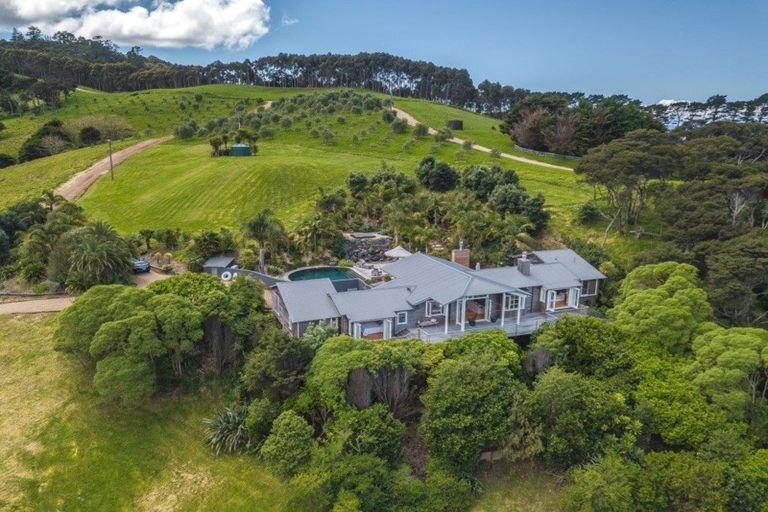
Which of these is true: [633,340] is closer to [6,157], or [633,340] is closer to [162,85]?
[6,157]

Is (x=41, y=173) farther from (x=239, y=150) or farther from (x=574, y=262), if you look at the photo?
(x=574, y=262)

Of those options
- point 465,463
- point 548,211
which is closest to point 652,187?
point 548,211

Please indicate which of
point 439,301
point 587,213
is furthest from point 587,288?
point 439,301

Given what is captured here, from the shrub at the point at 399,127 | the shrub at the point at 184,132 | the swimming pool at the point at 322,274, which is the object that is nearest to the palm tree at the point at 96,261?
the swimming pool at the point at 322,274

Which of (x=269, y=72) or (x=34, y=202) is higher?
(x=269, y=72)

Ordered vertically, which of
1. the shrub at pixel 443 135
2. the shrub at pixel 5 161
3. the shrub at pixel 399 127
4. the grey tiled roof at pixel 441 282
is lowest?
the grey tiled roof at pixel 441 282

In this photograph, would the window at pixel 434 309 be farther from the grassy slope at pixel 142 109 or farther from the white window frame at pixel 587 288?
the grassy slope at pixel 142 109
